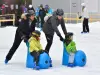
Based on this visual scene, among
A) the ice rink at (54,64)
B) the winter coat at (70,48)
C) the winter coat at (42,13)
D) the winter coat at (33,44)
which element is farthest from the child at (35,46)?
the winter coat at (42,13)

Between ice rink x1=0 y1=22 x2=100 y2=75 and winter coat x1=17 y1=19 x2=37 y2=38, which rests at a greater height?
winter coat x1=17 y1=19 x2=37 y2=38

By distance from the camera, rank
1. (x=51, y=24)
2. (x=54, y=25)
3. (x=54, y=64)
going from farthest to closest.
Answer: (x=54, y=64) < (x=51, y=24) < (x=54, y=25)

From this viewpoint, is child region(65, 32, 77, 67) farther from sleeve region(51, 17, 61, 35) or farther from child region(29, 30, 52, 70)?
child region(29, 30, 52, 70)

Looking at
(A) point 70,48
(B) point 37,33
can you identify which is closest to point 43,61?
(B) point 37,33

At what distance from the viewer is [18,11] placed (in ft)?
107

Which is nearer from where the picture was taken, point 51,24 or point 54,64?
point 51,24

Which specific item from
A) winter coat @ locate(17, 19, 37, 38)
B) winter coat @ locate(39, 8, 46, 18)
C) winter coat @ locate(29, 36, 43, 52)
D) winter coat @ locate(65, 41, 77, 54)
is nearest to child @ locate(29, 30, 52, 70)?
winter coat @ locate(29, 36, 43, 52)

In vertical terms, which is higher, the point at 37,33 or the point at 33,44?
the point at 37,33

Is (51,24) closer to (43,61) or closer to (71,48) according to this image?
(71,48)

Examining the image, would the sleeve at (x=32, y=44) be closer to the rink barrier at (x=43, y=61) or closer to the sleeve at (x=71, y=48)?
the rink barrier at (x=43, y=61)

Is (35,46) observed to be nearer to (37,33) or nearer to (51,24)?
(37,33)

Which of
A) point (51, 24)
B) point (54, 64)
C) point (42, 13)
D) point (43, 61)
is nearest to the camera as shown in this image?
point (43, 61)

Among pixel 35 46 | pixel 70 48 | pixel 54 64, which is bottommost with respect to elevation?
pixel 54 64

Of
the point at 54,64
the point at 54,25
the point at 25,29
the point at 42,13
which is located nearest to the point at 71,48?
the point at 54,25
